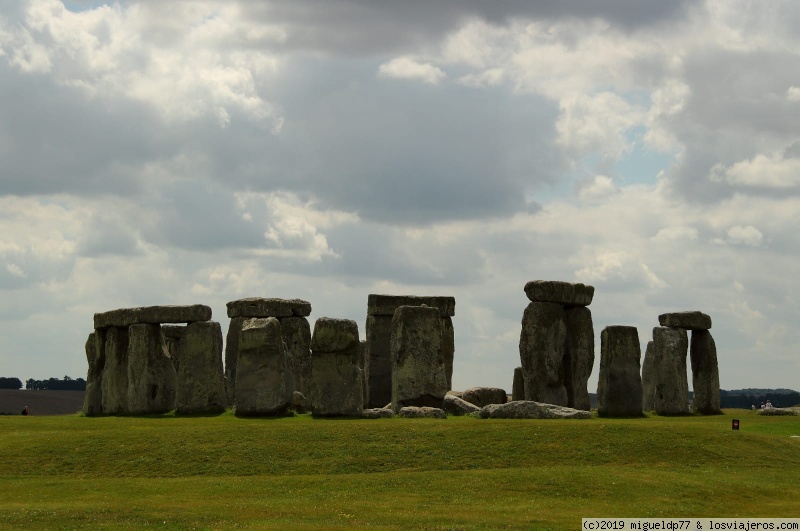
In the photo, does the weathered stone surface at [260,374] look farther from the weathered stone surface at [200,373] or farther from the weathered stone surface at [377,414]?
the weathered stone surface at [200,373]

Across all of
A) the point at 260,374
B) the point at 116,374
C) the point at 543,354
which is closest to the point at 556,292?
the point at 543,354

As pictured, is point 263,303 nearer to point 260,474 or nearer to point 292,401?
point 292,401

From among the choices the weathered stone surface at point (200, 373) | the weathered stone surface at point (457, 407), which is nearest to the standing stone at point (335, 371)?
the weathered stone surface at point (457, 407)

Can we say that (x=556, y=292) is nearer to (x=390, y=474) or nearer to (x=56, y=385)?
(x=390, y=474)

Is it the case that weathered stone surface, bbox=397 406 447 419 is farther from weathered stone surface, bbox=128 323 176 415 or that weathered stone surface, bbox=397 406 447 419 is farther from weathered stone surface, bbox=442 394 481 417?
weathered stone surface, bbox=128 323 176 415

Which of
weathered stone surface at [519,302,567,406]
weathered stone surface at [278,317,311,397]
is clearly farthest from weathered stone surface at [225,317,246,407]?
weathered stone surface at [519,302,567,406]

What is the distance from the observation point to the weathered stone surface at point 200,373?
4497cm

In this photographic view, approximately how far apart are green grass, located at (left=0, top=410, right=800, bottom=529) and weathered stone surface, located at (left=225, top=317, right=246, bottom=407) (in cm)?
1442

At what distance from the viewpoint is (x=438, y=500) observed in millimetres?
27469

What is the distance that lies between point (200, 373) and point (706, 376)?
1968 cm

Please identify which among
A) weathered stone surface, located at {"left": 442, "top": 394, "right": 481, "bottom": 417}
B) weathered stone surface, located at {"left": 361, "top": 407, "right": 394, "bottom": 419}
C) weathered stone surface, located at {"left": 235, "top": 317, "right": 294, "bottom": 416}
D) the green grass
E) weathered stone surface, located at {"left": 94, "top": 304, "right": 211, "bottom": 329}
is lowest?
the green grass

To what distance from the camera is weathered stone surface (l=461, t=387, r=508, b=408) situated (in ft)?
150

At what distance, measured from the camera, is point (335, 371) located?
4019cm

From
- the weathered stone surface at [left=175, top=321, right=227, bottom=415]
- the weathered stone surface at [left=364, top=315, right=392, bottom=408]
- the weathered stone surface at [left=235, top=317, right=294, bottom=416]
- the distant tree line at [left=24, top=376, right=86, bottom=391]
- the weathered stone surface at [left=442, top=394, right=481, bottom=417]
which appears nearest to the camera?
the weathered stone surface at [left=235, top=317, right=294, bottom=416]
